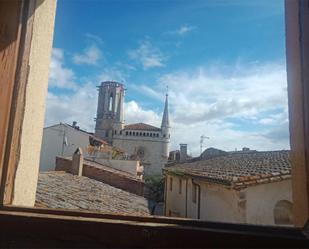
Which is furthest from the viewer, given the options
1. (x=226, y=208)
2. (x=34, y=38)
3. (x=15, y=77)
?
(x=226, y=208)

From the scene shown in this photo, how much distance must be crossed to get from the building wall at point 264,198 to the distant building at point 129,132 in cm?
3296

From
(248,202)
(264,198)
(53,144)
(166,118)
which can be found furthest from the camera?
(166,118)

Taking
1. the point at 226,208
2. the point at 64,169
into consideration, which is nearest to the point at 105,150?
the point at 64,169

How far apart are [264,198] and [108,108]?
153ft

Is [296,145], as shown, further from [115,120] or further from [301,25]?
[115,120]

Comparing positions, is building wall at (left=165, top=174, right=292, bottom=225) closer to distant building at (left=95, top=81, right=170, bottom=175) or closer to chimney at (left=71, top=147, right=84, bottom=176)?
chimney at (left=71, top=147, right=84, bottom=176)

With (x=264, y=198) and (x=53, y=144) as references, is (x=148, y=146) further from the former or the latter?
(x=264, y=198)

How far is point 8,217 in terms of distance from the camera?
3.01 feet

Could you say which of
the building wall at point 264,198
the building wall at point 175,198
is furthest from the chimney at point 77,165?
the building wall at point 264,198

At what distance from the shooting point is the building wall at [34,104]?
44.8 inches

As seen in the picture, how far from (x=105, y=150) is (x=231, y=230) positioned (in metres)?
26.5

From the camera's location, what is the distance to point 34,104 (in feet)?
4.00

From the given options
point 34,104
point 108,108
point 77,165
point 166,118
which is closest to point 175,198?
point 77,165

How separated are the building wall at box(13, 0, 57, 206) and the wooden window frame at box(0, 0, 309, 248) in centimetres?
10
